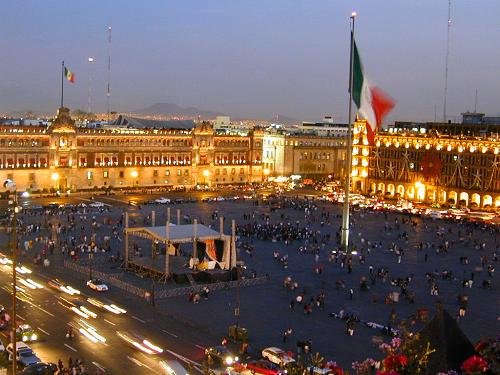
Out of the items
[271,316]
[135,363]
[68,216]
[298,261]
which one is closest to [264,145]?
[68,216]

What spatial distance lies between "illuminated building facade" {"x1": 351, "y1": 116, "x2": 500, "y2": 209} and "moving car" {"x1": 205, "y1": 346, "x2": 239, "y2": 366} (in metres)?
73.3

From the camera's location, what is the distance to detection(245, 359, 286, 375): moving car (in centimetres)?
2706

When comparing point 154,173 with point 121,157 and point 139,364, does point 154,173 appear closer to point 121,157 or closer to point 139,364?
point 121,157

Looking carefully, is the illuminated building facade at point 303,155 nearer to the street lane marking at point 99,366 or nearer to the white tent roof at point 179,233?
the white tent roof at point 179,233

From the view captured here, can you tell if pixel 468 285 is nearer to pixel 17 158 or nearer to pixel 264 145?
pixel 17 158

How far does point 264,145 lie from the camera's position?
131 meters

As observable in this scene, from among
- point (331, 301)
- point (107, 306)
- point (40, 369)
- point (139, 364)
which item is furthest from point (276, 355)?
point (331, 301)

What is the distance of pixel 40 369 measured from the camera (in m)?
26.0

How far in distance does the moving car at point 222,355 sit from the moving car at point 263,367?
2.61 feet

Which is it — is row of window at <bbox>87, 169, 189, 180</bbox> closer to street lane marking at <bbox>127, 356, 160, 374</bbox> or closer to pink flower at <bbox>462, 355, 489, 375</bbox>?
street lane marking at <bbox>127, 356, 160, 374</bbox>

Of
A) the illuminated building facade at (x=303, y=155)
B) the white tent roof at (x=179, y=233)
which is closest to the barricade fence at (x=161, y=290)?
the white tent roof at (x=179, y=233)

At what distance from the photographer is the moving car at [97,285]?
4109 cm

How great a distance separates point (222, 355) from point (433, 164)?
79.2 meters

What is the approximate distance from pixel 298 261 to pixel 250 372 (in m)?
→ 26.4
